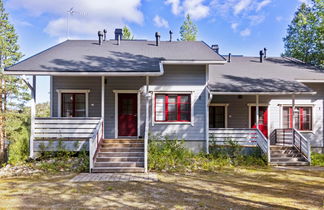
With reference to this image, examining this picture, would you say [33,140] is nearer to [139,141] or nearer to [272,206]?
[139,141]

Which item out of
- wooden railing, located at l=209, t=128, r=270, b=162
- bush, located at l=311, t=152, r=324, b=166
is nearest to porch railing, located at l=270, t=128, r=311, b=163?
bush, located at l=311, t=152, r=324, b=166

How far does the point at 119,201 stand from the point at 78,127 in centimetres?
459

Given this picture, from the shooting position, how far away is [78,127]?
8.86 metres

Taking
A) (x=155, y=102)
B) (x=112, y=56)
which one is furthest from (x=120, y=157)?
(x=112, y=56)

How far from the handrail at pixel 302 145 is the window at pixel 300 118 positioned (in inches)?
71.0

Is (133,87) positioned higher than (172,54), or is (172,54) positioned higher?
(172,54)

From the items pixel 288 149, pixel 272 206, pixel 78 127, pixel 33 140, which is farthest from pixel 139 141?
pixel 288 149

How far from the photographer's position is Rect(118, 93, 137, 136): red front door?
34.1 feet

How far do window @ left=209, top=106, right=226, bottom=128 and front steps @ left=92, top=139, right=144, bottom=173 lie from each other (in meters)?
4.61

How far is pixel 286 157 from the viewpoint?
9.83 m

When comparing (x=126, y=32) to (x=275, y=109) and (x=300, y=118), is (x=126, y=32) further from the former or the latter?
(x=300, y=118)

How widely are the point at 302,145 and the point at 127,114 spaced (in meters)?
7.81

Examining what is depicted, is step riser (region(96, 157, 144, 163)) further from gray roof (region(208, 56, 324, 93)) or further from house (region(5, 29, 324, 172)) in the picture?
gray roof (region(208, 56, 324, 93))

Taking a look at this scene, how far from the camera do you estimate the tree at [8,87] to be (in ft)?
65.9
